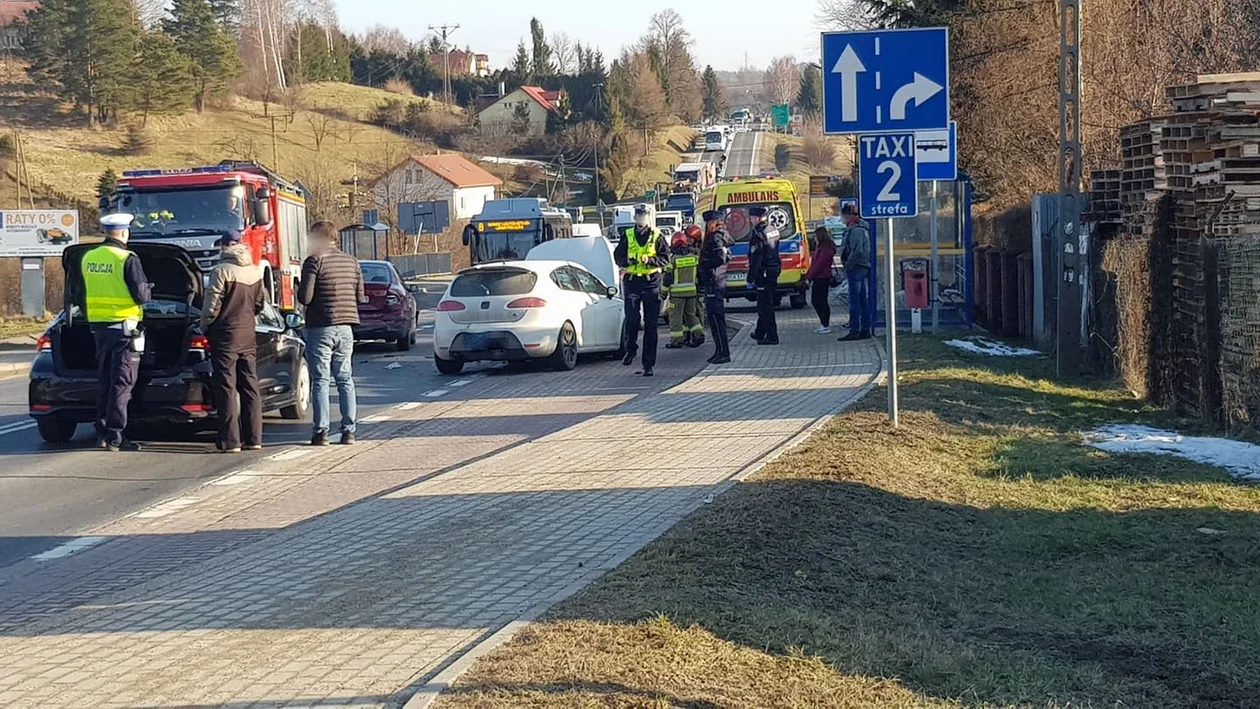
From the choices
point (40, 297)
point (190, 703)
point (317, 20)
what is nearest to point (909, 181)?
point (190, 703)

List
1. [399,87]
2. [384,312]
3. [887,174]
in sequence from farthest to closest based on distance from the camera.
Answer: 1. [399,87]
2. [384,312]
3. [887,174]

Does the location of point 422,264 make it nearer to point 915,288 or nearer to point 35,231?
point 35,231

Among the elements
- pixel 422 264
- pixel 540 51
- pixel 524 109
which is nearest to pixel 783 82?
Result: pixel 540 51

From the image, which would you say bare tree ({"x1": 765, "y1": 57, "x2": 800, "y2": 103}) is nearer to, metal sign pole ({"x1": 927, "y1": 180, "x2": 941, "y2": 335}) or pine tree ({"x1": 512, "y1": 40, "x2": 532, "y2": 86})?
pine tree ({"x1": 512, "y1": 40, "x2": 532, "y2": 86})

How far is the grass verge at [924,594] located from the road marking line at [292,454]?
4.62 m

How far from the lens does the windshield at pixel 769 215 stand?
100ft

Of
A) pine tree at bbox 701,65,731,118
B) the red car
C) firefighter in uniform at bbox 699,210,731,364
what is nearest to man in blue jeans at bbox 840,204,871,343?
firefighter in uniform at bbox 699,210,731,364

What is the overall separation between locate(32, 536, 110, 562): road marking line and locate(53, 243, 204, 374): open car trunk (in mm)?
4055

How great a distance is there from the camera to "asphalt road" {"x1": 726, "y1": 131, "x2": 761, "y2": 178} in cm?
10744

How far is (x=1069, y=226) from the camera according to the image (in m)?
16.6

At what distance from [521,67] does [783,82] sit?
56.1 meters

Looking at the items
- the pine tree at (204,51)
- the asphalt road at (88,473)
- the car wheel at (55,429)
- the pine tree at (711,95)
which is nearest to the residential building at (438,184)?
the pine tree at (204,51)

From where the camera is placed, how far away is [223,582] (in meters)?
7.46

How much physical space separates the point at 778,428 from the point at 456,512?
12.9 ft
